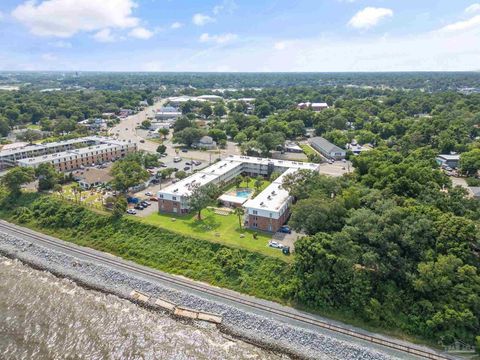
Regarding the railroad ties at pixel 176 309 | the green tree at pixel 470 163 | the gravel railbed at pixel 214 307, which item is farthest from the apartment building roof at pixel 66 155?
the green tree at pixel 470 163

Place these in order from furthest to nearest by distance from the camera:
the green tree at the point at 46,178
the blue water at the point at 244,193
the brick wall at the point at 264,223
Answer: the green tree at the point at 46,178 < the blue water at the point at 244,193 < the brick wall at the point at 264,223

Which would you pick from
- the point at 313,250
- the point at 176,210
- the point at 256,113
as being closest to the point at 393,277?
the point at 313,250

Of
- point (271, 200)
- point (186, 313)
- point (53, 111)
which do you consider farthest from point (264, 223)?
point (53, 111)

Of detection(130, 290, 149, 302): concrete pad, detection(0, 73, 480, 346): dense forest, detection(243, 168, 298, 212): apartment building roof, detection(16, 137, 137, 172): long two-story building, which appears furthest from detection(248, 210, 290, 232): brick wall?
detection(16, 137, 137, 172): long two-story building

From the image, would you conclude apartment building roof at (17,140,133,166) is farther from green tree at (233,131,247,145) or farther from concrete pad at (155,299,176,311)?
concrete pad at (155,299,176,311)

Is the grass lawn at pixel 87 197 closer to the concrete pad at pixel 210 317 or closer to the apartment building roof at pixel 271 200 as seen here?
the apartment building roof at pixel 271 200

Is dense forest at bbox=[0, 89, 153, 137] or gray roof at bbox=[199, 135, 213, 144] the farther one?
dense forest at bbox=[0, 89, 153, 137]

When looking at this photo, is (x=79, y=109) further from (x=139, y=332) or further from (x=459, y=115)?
(x=459, y=115)
